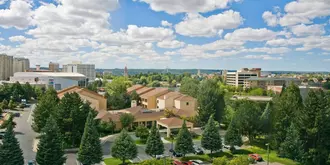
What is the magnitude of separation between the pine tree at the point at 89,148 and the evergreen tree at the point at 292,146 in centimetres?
2102

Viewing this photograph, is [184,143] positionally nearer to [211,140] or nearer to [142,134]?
[211,140]

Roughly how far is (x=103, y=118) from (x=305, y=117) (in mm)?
30581

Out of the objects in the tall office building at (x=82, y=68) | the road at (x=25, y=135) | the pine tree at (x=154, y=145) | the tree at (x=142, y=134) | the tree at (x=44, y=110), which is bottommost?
the road at (x=25, y=135)

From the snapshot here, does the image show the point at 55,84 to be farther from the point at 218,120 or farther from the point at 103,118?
the point at 218,120

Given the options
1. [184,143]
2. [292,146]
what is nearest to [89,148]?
[184,143]

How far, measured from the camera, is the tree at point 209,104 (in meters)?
52.2

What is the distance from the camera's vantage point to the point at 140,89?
77562 millimetres

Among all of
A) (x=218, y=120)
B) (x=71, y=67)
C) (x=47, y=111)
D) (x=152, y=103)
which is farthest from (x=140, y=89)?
(x=71, y=67)

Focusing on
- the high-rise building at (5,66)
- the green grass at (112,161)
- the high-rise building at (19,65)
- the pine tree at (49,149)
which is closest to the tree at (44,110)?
the green grass at (112,161)

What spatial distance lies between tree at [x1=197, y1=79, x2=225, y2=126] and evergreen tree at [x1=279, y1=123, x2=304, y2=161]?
18.2m

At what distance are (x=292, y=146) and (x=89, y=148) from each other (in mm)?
22233

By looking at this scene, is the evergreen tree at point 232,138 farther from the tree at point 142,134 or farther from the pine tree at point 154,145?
the tree at point 142,134

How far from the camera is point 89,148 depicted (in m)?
29.8

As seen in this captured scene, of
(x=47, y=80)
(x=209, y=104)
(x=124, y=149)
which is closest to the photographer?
(x=124, y=149)
